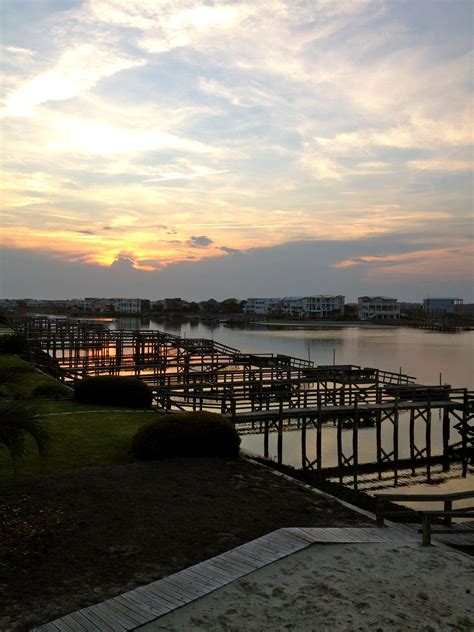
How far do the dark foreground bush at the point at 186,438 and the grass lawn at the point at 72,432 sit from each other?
608 mm

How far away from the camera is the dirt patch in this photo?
7.10 meters

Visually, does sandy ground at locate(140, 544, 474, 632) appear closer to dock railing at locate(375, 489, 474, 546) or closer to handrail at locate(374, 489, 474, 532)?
dock railing at locate(375, 489, 474, 546)

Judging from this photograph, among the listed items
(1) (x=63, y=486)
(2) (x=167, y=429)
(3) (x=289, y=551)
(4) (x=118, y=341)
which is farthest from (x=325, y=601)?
(4) (x=118, y=341)

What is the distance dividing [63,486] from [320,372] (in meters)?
26.4

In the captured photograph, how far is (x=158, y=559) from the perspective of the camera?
798 cm

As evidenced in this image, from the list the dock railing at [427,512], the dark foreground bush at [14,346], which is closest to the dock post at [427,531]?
the dock railing at [427,512]

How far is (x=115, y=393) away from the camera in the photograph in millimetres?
21188

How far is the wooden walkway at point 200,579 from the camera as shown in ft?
20.4

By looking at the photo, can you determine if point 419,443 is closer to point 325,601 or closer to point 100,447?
point 100,447

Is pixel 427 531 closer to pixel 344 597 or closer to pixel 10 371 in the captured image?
pixel 344 597

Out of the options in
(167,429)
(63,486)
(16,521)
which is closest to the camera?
(16,521)

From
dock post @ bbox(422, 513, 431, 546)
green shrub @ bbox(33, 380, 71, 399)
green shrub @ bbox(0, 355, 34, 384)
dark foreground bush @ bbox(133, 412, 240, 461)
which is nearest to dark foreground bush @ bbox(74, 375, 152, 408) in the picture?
green shrub @ bbox(33, 380, 71, 399)

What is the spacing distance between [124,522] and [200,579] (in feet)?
8.35

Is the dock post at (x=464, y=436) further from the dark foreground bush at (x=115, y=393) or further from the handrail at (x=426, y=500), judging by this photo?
the handrail at (x=426, y=500)
